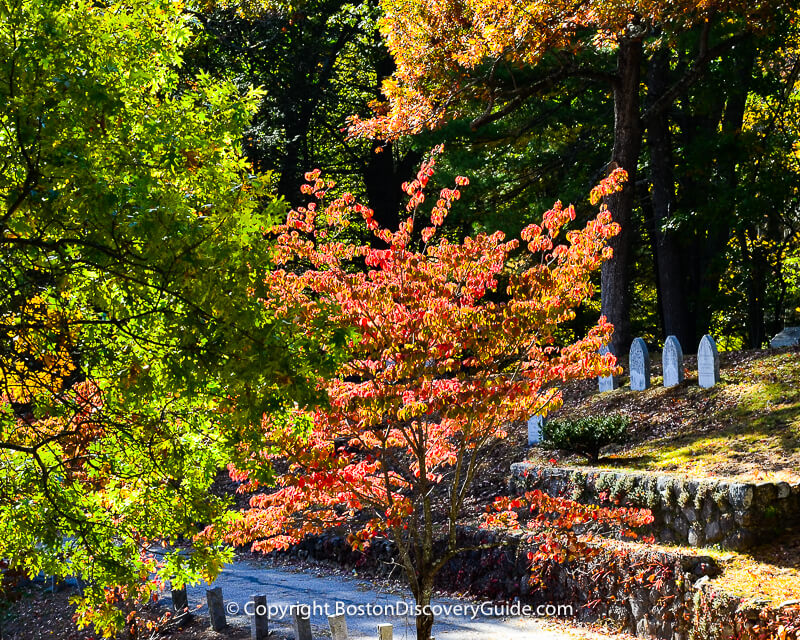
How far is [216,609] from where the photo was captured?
379 inches

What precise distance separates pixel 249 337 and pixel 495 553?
6.39m

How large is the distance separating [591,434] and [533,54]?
230 inches

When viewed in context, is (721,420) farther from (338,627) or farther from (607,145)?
(607,145)

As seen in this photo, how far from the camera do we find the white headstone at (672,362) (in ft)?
39.9

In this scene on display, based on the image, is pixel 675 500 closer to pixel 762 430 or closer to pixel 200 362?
pixel 762 430

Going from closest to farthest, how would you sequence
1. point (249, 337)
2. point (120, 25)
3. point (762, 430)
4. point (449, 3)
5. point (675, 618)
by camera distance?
point (249, 337) < point (120, 25) < point (675, 618) < point (762, 430) < point (449, 3)

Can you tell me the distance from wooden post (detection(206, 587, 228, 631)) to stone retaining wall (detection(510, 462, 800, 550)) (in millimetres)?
4506

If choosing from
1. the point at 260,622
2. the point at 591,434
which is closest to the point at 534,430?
the point at 591,434

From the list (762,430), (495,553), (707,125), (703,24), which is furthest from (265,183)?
(707,125)

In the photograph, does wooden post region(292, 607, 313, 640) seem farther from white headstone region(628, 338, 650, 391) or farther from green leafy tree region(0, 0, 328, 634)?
white headstone region(628, 338, 650, 391)

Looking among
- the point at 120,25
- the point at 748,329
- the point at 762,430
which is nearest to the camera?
the point at 120,25

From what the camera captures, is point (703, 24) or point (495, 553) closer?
point (495, 553)

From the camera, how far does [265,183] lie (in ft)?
17.8

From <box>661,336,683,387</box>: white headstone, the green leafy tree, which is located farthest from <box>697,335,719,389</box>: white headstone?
the green leafy tree
